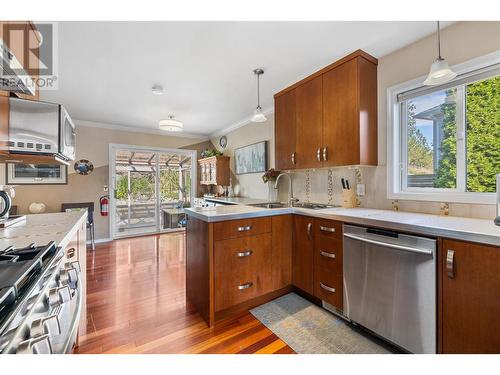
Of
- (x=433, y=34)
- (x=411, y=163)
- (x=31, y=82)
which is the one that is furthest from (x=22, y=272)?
(x=433, y=34)

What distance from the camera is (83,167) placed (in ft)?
14.1

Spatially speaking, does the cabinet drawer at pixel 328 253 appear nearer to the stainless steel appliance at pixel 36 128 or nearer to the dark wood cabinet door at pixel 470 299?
the dark wood cabinet door at pixel 470 299

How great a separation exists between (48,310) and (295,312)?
5.80 ft

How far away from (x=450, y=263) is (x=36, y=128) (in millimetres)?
2649

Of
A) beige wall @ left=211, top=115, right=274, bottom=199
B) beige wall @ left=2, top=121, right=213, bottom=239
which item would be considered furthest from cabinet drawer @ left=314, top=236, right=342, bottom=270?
beige wall @ left=2, top=121, right=213, bottom=239

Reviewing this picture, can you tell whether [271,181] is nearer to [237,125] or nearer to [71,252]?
[237,125]

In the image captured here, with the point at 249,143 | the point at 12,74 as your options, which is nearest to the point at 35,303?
the point at 12,74

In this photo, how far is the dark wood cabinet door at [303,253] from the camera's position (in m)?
2.03

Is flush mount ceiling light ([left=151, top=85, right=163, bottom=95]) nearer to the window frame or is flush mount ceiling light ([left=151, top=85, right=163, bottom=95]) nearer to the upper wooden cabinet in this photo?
the upper wooden cabinet

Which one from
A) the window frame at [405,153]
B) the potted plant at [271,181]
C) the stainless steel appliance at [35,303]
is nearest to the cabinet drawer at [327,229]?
the window frame at [405,153]

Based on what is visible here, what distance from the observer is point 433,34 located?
71.0 inches

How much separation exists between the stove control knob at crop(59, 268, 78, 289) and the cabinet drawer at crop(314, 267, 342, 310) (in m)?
1.74

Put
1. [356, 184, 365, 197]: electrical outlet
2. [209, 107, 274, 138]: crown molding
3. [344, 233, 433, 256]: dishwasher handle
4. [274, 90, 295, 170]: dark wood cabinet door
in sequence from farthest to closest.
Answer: [209, 107, 274, 138]: crown molding
[274, 90, 295, 170]: dark wood cabinet door
[356, 184, 365, 197]: electrical outlet
[344, 233, 433, 256]: dishwasher handle

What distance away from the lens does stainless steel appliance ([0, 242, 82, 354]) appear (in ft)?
1.85
